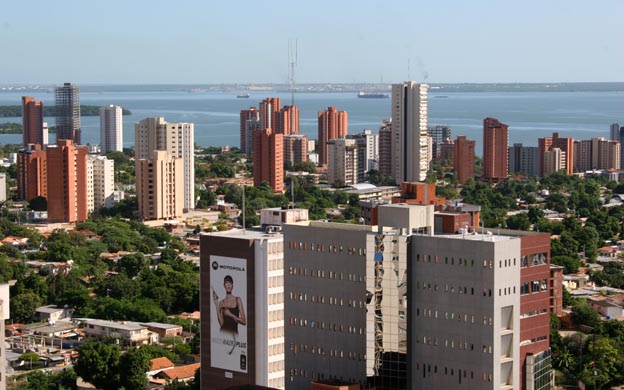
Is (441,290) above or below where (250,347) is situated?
above

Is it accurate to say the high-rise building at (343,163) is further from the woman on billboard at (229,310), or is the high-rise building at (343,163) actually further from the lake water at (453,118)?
the woman on billboard at (229,310)

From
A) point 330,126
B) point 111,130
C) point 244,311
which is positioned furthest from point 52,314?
point 111,130

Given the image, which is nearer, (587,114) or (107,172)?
(107,172)

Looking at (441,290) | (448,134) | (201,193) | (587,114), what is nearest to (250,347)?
(441,290)

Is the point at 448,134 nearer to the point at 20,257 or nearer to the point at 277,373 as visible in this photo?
the point at 20,257

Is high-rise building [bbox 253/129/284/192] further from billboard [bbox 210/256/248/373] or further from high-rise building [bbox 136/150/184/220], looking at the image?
billboard [bbox 210/256/248/373]

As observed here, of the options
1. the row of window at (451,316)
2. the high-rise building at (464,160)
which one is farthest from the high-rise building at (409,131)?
the row of window at (451,316)
